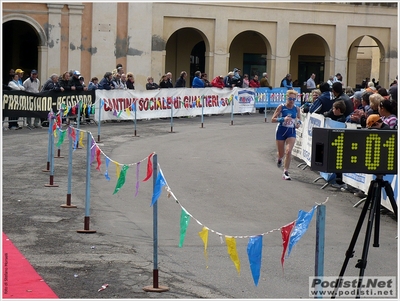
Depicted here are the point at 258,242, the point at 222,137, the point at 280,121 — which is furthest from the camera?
the point at 222,137

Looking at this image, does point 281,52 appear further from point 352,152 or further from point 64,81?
point 352,152

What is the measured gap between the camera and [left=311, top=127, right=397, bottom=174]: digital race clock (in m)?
6.59

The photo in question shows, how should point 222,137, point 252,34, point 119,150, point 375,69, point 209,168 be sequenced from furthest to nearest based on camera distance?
1. point 375,69
2. point 252,34
3. point 222,137
4. point 119,150
5. point 209,168

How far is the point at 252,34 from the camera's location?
4503 cm

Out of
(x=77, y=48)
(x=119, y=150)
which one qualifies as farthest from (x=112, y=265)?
(x=77, y=48)

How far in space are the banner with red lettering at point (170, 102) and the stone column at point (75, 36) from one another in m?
8.24

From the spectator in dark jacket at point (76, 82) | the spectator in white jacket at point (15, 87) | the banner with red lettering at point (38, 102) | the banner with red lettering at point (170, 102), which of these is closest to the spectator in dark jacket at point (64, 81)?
the spectator in dark jacket at point (76, 82)

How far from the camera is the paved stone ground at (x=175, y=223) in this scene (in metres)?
8.41

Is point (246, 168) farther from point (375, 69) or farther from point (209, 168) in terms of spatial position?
point (375, 69)

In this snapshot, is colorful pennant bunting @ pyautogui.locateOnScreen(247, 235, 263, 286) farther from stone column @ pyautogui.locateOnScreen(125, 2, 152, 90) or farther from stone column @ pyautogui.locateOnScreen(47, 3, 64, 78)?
stone column @ pyautogui.locateOnScreen(125, 2, 152, 90)

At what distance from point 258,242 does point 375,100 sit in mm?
7133

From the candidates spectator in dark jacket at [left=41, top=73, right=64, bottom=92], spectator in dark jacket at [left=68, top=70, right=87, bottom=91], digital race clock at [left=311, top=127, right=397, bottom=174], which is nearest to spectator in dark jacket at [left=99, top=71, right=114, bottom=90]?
spectator in dark jacket at [left=68, top=70, right=87, bottom=91]

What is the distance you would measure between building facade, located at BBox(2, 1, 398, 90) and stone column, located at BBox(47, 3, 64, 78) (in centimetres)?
5

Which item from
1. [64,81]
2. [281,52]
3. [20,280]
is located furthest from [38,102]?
[281,52]
